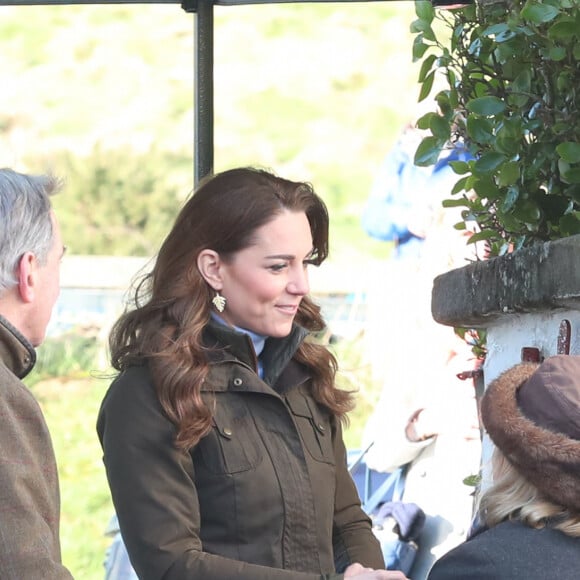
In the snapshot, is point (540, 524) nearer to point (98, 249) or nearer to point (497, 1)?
point (497, 1)

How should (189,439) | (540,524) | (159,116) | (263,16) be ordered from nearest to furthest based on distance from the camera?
1. (540,524)
2. (189,439)
3. (263,16)
4. (159,116)

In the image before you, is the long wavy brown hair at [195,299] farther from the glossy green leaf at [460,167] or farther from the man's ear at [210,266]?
the glossy green leaf at [460,167]

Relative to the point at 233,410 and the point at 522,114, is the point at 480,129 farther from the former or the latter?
the point at 233,410

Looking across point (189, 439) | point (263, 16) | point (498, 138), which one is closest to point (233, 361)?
point (189, 439)

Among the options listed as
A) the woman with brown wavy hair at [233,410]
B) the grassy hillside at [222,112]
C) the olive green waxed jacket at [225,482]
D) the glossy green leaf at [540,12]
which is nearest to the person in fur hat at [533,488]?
the woman with brown wavy hair at [233,410]

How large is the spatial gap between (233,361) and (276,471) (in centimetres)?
22

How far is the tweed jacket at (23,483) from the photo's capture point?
1.65m

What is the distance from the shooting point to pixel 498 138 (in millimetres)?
2148

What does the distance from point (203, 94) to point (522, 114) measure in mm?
877

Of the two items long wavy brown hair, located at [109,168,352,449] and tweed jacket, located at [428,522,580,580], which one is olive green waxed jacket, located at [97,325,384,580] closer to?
long wavy brown hair, located at [109,168,352,449]

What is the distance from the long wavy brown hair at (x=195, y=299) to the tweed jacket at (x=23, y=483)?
378 mm

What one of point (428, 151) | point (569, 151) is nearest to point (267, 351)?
point (428, 151)

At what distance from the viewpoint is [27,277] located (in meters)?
1.82

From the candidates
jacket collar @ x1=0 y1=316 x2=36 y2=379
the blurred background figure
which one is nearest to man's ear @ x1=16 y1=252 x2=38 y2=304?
jacket collar @ x1=0 y1=316 x2=36 y2=379
